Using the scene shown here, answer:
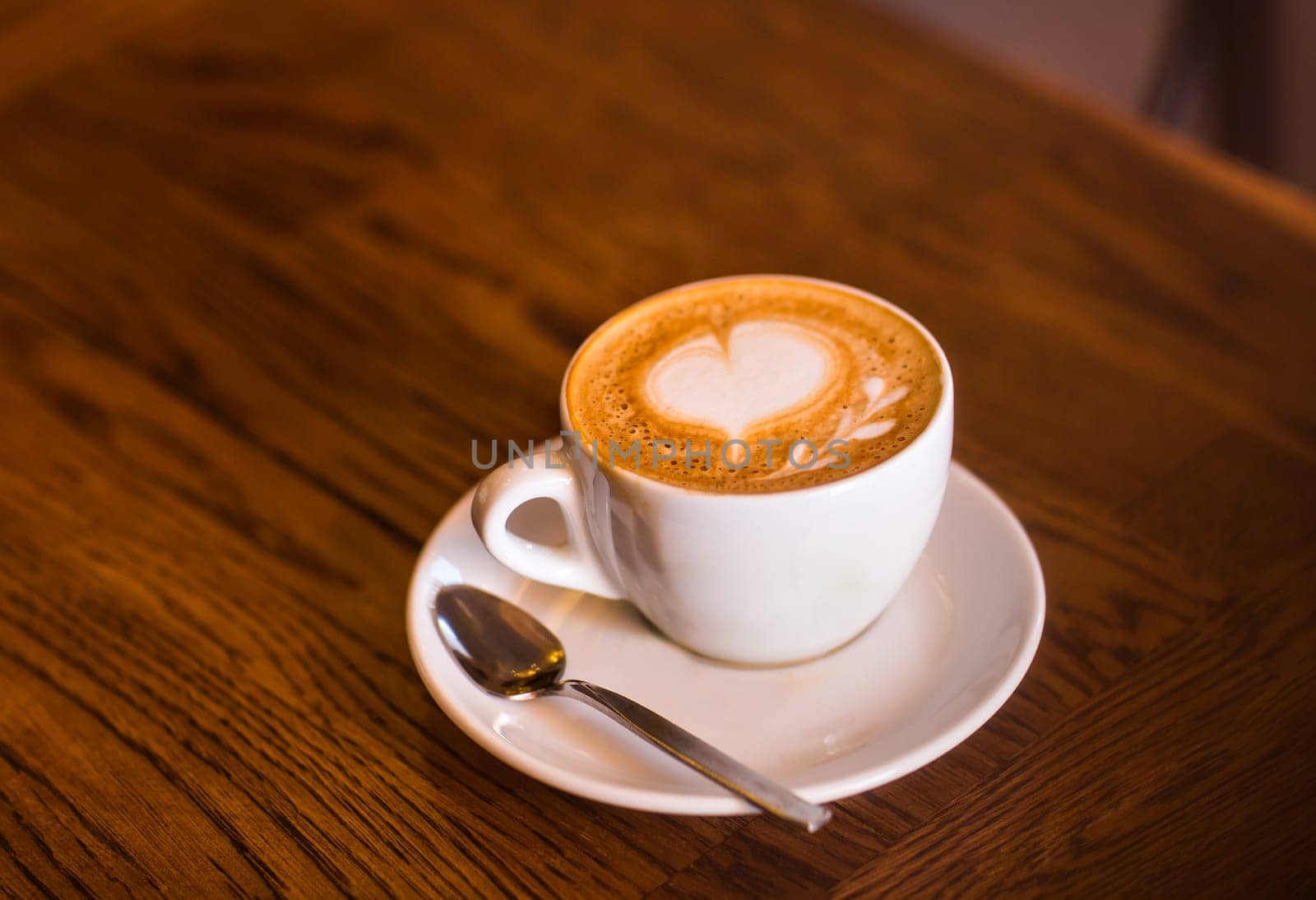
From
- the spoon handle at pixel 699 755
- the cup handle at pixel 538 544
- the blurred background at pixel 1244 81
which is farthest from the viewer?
the blurred background at pixel 1244 81

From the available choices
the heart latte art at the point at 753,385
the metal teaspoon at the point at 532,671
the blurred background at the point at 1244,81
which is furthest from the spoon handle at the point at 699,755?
the blurred background at the point at 1244,81

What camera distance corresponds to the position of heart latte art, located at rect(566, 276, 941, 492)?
0.61 m

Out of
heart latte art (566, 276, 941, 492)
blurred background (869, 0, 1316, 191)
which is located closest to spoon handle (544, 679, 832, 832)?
heart latte art (566, 276, 941, 492)

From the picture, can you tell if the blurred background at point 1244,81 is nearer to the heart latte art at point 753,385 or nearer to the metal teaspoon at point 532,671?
the heart latte art at point 753,385

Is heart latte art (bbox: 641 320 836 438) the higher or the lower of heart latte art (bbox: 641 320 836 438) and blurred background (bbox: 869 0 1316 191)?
the higher

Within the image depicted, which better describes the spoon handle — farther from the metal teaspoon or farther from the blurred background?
the blurred background

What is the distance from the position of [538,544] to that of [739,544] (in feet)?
0.51

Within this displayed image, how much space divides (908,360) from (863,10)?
0.71 m

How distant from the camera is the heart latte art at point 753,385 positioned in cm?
61

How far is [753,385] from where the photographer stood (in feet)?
2.17

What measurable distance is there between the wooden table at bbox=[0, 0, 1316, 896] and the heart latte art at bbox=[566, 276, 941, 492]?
0.50ft

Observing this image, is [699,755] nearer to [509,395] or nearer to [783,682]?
[783,682]

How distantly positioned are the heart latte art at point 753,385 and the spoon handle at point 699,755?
0.37 ft

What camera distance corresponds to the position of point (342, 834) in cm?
59
